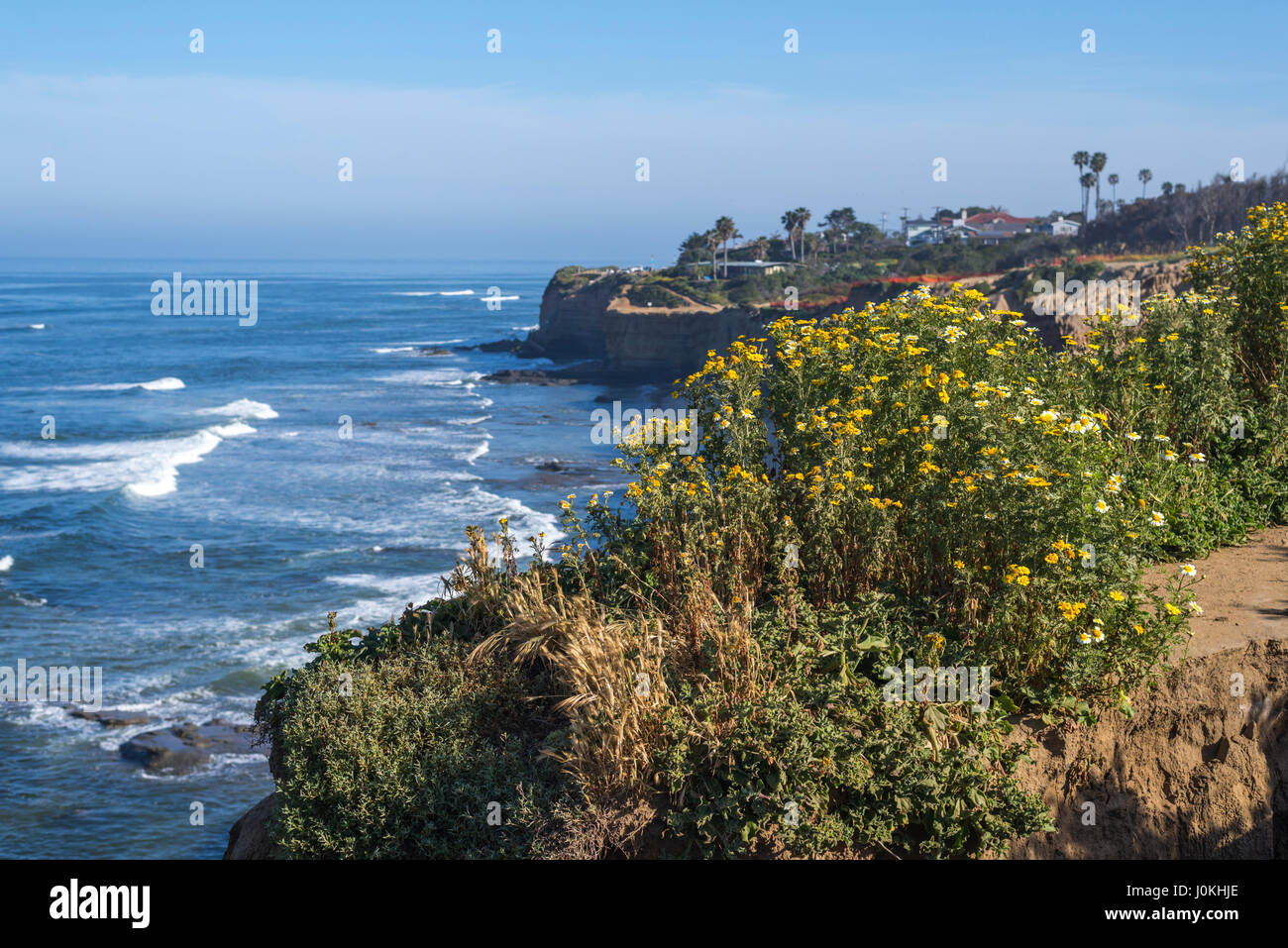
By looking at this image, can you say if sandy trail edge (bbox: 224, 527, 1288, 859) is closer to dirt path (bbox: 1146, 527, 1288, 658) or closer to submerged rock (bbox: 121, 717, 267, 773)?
dirt path (bbox: 1146, 527, 1288, 658)

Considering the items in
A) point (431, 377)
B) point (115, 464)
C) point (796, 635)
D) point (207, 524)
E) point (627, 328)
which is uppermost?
point (627, 328)

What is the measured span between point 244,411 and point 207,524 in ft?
79.1

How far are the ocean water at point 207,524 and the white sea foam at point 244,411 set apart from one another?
19 cm

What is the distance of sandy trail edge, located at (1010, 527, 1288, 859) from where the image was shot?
5.51 meters

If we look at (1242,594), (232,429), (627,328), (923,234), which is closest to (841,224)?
(923,234)

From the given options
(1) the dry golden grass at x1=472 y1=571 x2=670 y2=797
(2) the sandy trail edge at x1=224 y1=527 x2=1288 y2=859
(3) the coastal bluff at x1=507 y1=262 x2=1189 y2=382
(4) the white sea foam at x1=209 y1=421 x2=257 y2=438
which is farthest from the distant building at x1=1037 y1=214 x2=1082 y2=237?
(1) the dry golden grass at x1=472 y1=571 x2=670 y2=797

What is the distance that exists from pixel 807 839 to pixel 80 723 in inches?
669

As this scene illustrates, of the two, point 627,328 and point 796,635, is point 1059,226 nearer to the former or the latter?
point 627,328

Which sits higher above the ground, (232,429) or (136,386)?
(136,386)

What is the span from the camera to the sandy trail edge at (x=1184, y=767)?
551 cm

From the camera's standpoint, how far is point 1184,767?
18.7 feet

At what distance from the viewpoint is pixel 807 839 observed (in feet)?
16.6

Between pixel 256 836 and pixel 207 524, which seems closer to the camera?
pixel 256 836
